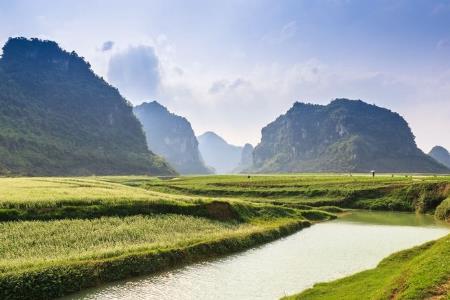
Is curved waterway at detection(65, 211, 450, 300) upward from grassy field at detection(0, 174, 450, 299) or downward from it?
downward

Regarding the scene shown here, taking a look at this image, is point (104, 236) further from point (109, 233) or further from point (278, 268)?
point (278, 268)

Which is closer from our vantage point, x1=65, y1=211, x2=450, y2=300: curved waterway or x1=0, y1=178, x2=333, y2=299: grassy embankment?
x1=0, y1=178, x2=333, y2=299: grassy embankment

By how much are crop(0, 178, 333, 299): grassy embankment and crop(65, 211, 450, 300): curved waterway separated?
5.49 ft

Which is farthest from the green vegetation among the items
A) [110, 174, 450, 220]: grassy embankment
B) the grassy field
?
[110, 174, 450, 220]: grassy embankment

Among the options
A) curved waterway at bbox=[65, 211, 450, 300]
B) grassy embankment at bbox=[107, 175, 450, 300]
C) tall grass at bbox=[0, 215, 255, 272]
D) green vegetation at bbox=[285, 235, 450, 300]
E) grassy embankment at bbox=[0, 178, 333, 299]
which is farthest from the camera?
tall grass at bbox=[0, 215, 255, 272]

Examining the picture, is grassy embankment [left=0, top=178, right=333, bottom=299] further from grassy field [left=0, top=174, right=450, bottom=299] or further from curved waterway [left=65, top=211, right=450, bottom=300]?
curved waterway [left=65, top=211, right=450, bottom=300]

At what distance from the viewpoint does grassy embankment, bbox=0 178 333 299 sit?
30.8 m

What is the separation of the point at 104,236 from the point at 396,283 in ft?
89.7

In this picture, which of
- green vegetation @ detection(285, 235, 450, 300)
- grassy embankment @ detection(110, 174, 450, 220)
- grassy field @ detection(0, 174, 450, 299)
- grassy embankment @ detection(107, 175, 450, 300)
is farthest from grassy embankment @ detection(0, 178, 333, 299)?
grassy embankment @ detection(110, 174, 450, 220)

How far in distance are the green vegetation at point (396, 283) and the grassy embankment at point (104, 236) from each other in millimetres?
15639

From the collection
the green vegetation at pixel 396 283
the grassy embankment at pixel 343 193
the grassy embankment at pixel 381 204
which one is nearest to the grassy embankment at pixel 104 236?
the green vegetation at pixel 396 283

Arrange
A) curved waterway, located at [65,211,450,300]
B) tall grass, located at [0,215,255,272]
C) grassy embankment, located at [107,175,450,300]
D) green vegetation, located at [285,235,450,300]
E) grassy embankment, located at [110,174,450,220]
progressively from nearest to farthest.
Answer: green vegetation, located at [285,235,450,300] < grassy embankment, located at [107,175,450,300] < curved waterway, located at [65,211,450,300] < tall grass, located at [0,215,255,272] < grassy embankment, located at [110,174,450,220]

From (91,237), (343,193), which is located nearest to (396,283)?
(91,237)

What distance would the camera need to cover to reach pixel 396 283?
2647 cm
